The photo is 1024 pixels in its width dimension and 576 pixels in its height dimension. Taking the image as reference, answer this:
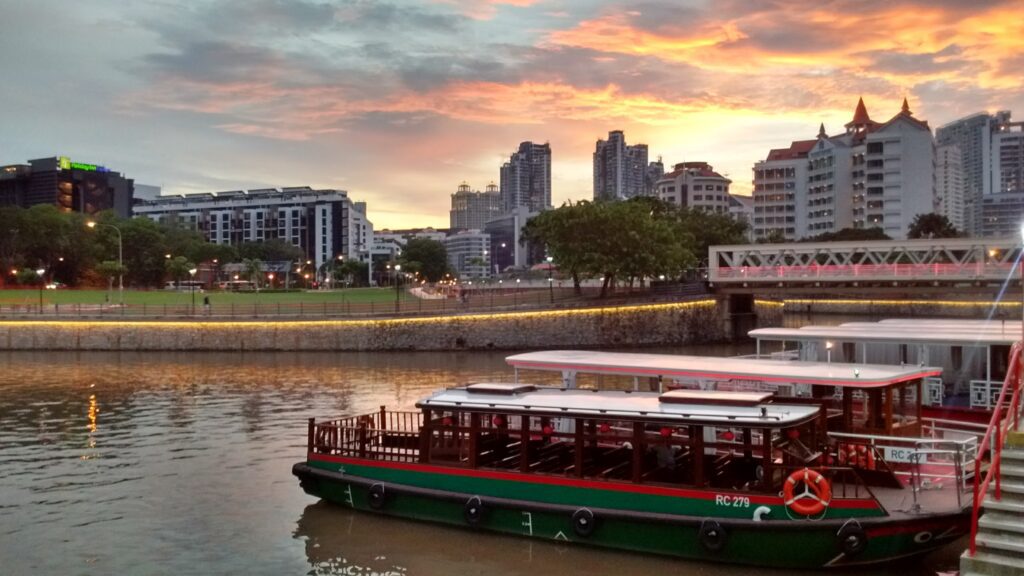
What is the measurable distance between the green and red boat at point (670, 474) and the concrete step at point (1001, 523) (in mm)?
2099

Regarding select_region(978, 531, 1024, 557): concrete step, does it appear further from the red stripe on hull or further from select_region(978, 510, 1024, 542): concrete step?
the red stripe on hull

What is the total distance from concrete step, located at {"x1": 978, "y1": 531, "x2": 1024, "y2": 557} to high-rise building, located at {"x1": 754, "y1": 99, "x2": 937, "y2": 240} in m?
141

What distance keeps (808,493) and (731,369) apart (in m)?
4.83

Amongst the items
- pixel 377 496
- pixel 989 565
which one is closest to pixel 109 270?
pixel 377 496

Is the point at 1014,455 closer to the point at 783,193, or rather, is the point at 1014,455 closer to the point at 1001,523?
the point at 1001,523

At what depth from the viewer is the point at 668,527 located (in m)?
15.3

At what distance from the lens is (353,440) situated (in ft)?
64.6

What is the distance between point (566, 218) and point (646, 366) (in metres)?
50.1

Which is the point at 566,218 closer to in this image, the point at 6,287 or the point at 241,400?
the point at 241,400

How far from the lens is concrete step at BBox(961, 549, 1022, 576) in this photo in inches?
445

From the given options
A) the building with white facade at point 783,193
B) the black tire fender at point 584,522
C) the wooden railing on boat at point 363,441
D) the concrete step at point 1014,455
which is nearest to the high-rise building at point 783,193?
the building with white facade at point 783,193

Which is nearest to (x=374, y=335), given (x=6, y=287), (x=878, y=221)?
(x=6, y=287)

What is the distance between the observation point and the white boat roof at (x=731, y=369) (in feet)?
54.9

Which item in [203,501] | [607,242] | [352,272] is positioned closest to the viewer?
[203,501]
